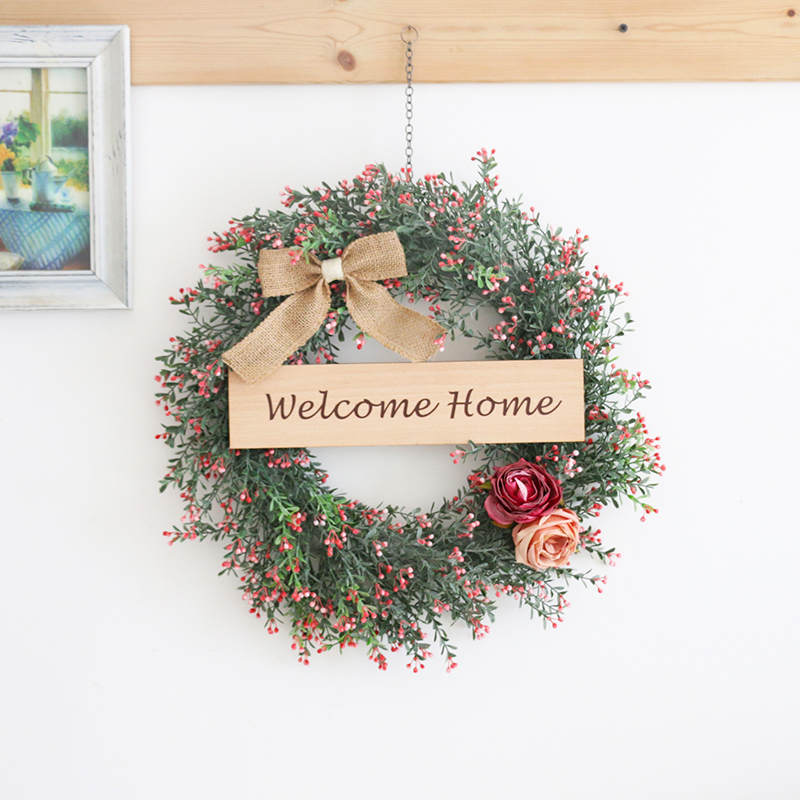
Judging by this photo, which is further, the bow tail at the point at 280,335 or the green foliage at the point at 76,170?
the green foliage at the point at 76,170

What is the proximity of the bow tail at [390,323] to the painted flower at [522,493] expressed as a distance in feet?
0.77

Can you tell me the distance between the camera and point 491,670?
3.69 feet

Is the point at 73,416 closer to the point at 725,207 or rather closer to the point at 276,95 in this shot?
the point at 276,95

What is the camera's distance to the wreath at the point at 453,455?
99cm

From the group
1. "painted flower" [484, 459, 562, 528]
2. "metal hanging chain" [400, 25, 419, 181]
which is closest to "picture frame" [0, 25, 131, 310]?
"metal hanging chain" [400, 25, 419, 181]

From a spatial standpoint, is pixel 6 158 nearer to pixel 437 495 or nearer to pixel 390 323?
pixel 390 323

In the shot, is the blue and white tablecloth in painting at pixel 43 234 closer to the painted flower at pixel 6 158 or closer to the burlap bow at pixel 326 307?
the painted flower at pixel 6 158

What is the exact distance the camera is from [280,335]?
99 cm

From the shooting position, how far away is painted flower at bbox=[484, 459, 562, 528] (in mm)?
987

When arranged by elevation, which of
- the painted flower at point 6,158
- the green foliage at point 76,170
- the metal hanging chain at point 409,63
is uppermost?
the metal hanging chain at point 409,63

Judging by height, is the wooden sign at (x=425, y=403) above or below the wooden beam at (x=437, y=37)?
below

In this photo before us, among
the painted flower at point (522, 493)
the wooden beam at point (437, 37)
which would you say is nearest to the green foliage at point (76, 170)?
the wooden beam at point (437, 37)

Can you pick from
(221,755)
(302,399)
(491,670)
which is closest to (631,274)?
(302,399)

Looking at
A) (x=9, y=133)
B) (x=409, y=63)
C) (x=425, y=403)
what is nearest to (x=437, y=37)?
(x=409, y=63)
